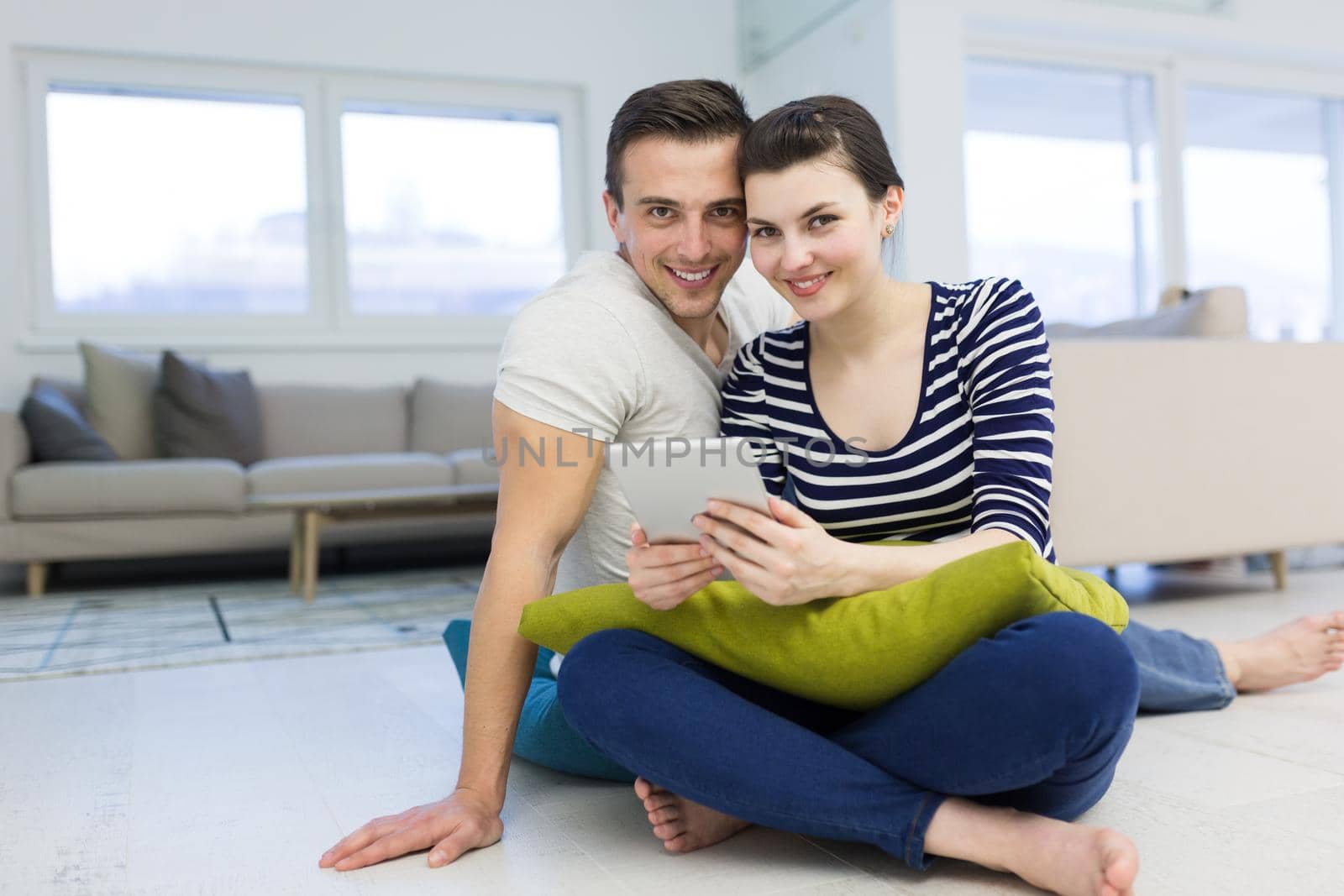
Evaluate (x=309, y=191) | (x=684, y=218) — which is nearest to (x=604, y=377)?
(x=684, y=218)

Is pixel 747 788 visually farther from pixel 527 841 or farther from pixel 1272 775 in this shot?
pixel 1272 775

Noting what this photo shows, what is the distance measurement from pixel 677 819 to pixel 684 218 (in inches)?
30.0

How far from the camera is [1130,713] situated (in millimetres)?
1100

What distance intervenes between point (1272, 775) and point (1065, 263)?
5.02 meters

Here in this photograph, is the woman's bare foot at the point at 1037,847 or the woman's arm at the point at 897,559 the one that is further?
the woman's arm at the point at 897,559

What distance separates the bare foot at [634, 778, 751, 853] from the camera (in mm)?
1255

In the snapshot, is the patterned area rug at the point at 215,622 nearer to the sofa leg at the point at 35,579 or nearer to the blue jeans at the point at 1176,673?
the sofa leg at the point at 35,579

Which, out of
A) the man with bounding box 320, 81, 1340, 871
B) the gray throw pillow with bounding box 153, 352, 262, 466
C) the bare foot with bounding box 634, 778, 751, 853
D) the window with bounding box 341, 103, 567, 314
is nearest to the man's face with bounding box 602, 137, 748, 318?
the man with bounding box 320, 81, 1340, 871

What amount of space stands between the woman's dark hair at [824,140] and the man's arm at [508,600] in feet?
1.40

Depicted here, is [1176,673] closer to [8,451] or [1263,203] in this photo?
[8,451]

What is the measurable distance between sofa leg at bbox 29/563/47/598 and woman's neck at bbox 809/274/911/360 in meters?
3.80

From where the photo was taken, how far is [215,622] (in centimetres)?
339

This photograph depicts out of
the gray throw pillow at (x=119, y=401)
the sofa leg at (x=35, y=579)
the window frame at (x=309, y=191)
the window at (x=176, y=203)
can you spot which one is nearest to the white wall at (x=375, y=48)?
the window frame at (x=309, y=191)

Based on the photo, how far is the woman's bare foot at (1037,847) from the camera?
1.04 meters
